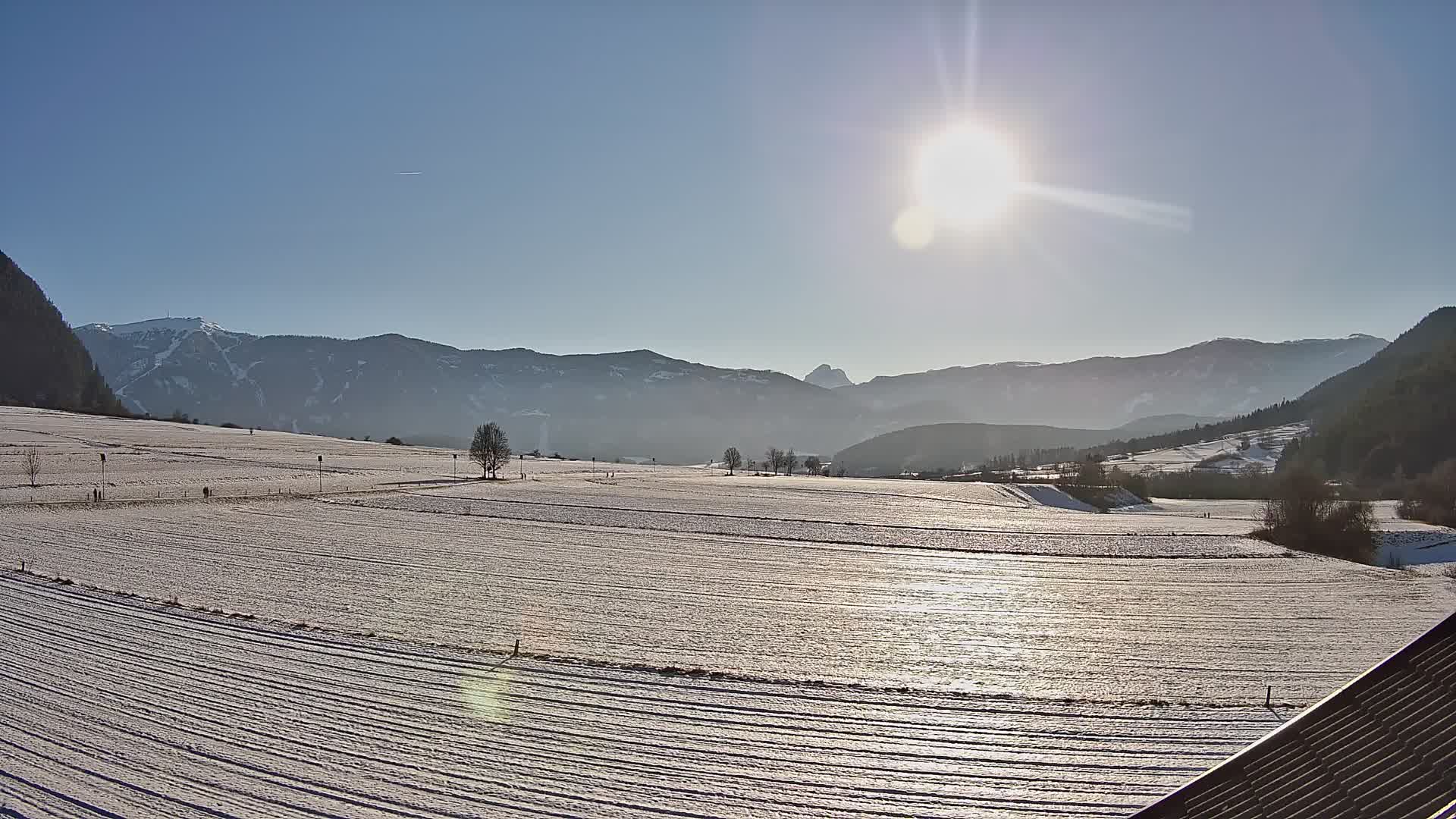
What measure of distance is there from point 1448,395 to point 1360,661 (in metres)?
163

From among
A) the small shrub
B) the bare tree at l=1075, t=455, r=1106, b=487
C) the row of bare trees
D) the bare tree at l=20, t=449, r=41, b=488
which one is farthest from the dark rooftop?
the row of bare trees

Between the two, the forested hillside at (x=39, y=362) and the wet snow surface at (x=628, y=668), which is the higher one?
the forested hillside at (x=39, y=362)

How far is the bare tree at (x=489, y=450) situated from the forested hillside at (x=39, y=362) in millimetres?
138573

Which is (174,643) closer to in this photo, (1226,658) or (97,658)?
(97,658)

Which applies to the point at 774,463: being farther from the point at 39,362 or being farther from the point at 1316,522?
the point at 39,362

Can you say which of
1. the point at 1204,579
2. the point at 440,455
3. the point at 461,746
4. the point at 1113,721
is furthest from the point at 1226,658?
the point at 440,455

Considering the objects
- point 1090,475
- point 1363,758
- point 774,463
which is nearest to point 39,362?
point 774,463

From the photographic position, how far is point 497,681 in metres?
16.3

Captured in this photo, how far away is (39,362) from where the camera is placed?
616 ft

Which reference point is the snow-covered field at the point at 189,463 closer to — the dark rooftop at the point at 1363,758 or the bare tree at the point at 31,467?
the bare tree at the point at 31,467

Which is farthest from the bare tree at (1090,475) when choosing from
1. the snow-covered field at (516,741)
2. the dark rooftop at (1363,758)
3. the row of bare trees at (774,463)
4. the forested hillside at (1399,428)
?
the dark rooftop at (1363,758)

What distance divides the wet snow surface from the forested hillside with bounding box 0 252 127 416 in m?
183

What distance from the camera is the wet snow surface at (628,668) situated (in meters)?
11.6

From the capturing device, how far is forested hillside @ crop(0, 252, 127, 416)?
180 metres
